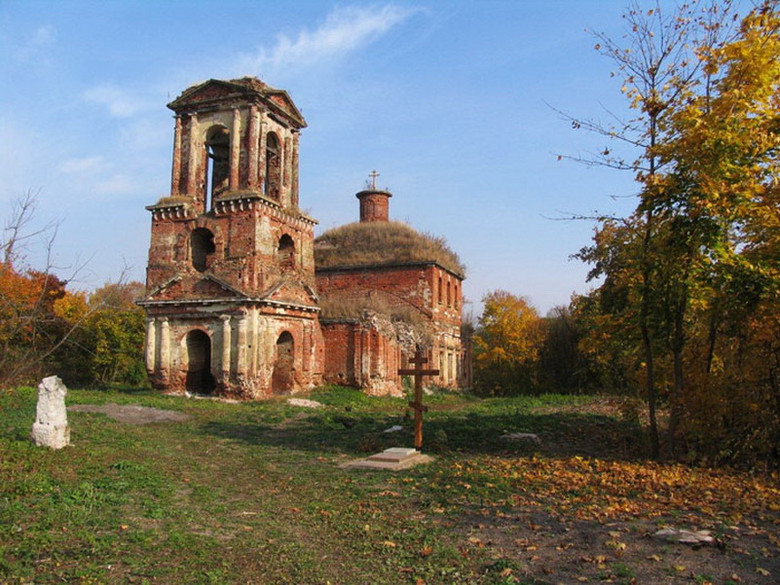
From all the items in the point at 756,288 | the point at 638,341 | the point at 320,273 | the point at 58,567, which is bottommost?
the point at 58,567

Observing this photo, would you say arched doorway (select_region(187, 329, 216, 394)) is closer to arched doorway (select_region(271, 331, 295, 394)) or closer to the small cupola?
arched doorway (select_region(271, 331, 295, 394))

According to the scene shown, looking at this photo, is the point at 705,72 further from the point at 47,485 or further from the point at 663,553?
the point at 47,485

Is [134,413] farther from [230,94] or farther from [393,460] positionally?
[230,94]

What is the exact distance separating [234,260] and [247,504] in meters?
14.6

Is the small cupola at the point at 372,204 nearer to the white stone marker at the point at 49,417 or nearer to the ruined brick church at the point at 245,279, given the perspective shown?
the ruined brick church at the point at 245,279

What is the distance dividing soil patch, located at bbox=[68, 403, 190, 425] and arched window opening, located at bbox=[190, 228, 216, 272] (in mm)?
7044

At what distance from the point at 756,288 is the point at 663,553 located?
5123 millimetres

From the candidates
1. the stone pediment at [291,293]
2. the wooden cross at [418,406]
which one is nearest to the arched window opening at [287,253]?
the stone pediment at [291,293]

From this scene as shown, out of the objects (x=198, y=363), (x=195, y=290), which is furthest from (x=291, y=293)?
(x=198, y=363)

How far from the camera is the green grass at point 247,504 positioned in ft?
17.5

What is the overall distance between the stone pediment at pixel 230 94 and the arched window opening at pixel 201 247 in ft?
15.2

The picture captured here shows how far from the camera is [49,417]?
10.4 metres

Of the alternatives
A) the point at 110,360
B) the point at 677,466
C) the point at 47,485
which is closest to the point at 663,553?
the point at 677,466

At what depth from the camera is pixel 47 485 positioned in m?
7.86
